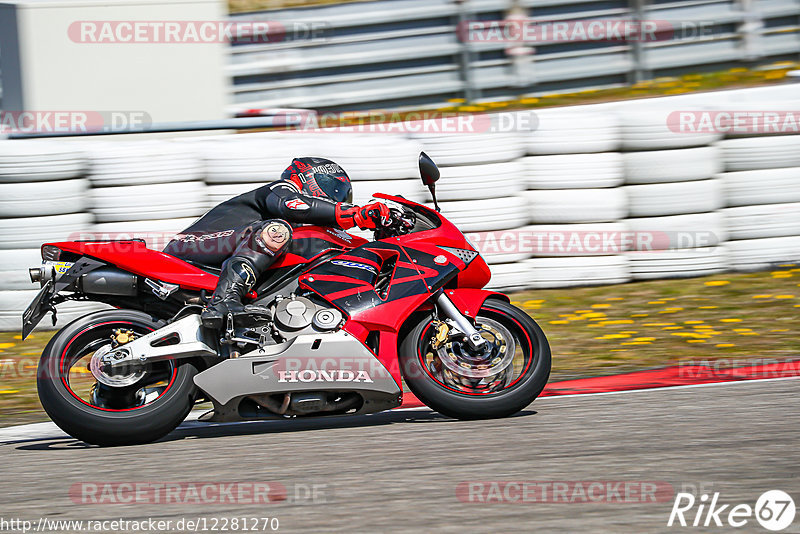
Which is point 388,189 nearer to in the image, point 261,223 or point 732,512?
point 261,223

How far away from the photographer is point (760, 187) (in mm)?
8445

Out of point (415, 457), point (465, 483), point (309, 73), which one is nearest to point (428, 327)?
point (415, 457)

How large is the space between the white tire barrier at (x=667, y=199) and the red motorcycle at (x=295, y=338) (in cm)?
348

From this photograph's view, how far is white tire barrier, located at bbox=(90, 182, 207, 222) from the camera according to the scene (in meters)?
7.58

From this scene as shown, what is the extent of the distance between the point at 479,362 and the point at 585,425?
1.99 ft

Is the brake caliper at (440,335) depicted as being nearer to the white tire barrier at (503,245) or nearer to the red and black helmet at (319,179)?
the red and black helmet at (319,179)

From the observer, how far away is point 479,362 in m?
5.09

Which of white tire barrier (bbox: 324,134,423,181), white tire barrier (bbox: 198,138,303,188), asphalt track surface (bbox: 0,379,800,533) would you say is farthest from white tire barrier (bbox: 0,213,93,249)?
asphalt track surface (bbox: 0,379,800,533)

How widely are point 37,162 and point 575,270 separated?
430 centimetres

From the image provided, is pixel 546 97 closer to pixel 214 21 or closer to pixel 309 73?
pixel 309 73

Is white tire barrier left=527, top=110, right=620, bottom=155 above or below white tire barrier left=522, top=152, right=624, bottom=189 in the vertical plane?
above

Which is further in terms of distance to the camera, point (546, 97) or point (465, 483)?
point (546, 97)

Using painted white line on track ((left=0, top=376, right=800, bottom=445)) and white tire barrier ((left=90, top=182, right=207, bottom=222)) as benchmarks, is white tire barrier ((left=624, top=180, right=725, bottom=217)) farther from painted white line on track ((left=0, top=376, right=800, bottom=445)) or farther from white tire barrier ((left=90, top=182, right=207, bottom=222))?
white tire barrier ((left=90, top=182, right=207, bottom=222))

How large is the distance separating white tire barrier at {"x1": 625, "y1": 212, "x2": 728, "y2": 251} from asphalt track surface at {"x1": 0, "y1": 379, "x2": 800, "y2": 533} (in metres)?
2.80
